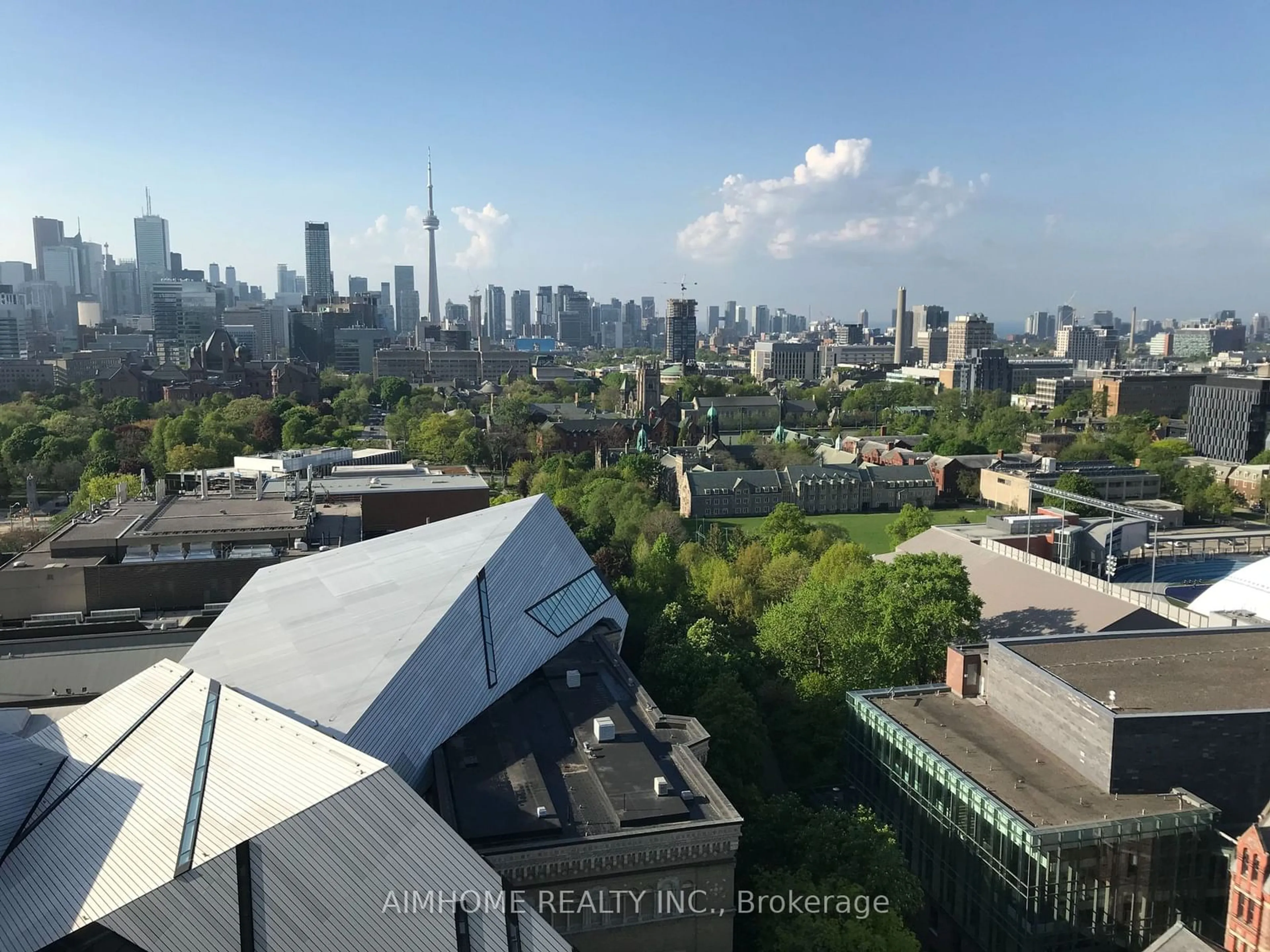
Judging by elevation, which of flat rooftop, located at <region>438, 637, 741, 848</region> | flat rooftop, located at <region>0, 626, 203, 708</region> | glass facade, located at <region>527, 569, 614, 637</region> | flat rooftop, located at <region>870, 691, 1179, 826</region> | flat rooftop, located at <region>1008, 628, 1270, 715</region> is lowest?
flat rooftop, located at <region>870, 691, 1179, 826</region>

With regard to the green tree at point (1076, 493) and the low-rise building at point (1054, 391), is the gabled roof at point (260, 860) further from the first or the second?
the low-rise building at point (1054, 391)

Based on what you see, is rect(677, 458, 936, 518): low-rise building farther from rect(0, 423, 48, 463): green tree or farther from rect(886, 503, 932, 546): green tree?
rect(0, 423, 48, 463): green tree

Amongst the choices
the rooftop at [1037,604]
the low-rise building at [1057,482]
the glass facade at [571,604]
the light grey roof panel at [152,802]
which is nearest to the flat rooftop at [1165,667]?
the rooftop at [1037,604]

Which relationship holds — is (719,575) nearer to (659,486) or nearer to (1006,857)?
(1006,857)

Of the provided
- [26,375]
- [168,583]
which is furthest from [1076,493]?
[26,375]

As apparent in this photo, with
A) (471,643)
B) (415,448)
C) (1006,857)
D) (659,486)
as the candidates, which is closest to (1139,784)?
(1006,857)

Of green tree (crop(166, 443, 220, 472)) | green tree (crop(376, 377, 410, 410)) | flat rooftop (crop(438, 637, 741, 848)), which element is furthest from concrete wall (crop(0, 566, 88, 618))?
green tree (crop(376, 377, 410, 410))
